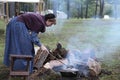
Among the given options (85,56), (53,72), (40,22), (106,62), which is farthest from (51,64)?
(106,62)

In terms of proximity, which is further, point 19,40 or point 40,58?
point 40,58

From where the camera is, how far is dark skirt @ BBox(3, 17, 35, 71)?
737 centimetres

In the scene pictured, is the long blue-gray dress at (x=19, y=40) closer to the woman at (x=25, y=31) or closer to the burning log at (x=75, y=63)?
the woman at (x=25, y=31)

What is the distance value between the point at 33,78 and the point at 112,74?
2.00m

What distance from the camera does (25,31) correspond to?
7352 mm

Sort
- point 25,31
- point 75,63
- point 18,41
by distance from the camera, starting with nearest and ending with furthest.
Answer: point 25,31
point 18,41
point 75,63

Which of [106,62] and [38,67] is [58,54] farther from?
[106,62]

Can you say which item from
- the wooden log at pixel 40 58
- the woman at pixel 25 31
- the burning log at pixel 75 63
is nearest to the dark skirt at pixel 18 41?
the woman at pixel 25 31

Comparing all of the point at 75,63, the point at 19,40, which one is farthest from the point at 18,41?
the point at 75,63

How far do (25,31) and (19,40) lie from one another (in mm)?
255

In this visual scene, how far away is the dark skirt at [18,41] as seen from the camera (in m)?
7.37

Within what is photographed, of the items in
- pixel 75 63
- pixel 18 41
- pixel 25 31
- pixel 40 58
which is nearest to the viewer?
pixel 25 31

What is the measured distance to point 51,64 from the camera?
8.41 metres

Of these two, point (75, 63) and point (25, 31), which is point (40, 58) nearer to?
point (75, 63)
